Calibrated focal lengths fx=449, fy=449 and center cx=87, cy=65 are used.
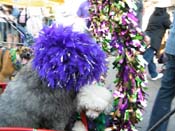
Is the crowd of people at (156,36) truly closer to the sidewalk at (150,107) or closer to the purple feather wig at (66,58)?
the sidewalk at (150,107)

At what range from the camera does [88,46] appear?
2.36 m

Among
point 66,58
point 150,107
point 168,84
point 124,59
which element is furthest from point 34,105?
point 150,107

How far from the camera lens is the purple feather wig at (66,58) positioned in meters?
2.29

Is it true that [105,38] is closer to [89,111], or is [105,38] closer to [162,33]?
[89,111]

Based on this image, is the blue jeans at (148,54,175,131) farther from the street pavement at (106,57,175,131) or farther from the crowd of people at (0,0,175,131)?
the street pavement at (106,57,175,131)

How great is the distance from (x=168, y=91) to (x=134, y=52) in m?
0.89

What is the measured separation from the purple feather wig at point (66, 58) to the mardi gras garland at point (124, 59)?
1.41ft

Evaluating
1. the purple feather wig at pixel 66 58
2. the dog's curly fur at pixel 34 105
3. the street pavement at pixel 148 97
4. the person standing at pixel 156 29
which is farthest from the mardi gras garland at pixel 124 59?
the person standing at pixel 156 29

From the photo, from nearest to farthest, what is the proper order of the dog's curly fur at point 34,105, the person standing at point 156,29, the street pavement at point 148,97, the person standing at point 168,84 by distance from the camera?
1. the dog's curly fur at point 34,105
2. the street pavement at point 148,97
3. the person standing at point 168,84
4. the person standing at point 156,29

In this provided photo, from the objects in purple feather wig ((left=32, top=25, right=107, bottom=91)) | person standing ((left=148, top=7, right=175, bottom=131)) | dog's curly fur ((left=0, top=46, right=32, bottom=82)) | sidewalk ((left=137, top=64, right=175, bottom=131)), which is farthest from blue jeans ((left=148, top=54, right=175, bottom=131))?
dog's curly fur ((left=0, top=46, right=32, bottom=82))

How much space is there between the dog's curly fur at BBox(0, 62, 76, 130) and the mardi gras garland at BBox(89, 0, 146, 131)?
2.01 ft

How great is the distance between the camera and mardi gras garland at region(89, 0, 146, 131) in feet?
9.05

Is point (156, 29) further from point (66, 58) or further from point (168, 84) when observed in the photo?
point (66, 58)

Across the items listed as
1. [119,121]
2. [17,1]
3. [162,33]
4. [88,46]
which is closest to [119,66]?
[119,121]
